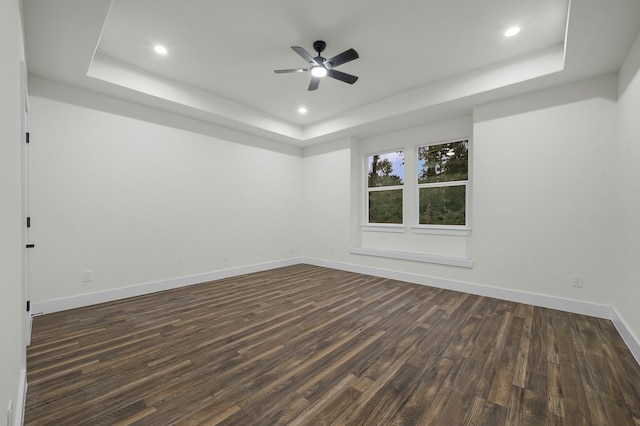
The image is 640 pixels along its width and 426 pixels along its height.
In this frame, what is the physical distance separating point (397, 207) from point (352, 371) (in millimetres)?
3803

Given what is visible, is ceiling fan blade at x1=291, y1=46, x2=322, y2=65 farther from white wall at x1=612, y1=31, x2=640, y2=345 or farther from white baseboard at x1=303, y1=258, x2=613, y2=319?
white baseboard at x1=303, y1=258, x2=613, y2=319

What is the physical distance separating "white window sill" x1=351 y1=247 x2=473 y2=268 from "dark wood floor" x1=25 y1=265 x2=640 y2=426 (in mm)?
813

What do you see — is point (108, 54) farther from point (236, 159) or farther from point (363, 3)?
point (363, 3)

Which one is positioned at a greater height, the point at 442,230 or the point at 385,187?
the point at 385,187

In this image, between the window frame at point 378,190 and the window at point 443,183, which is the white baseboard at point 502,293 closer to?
the window frame at point 378,190

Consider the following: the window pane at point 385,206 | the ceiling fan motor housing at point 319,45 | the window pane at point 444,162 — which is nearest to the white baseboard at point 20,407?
the ceiling fan motor housing at point 319,45

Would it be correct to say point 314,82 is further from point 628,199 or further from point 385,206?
point 628,199

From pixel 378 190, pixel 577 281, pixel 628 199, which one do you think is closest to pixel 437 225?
pixel 378 190

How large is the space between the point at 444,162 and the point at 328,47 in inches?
112

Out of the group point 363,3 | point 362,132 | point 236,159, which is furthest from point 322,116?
point 363,3

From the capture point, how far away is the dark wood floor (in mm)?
1663

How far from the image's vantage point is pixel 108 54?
131 inches

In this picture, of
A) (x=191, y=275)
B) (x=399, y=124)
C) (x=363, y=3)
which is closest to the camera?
(x=363, y=3)

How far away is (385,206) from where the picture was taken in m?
5.62
